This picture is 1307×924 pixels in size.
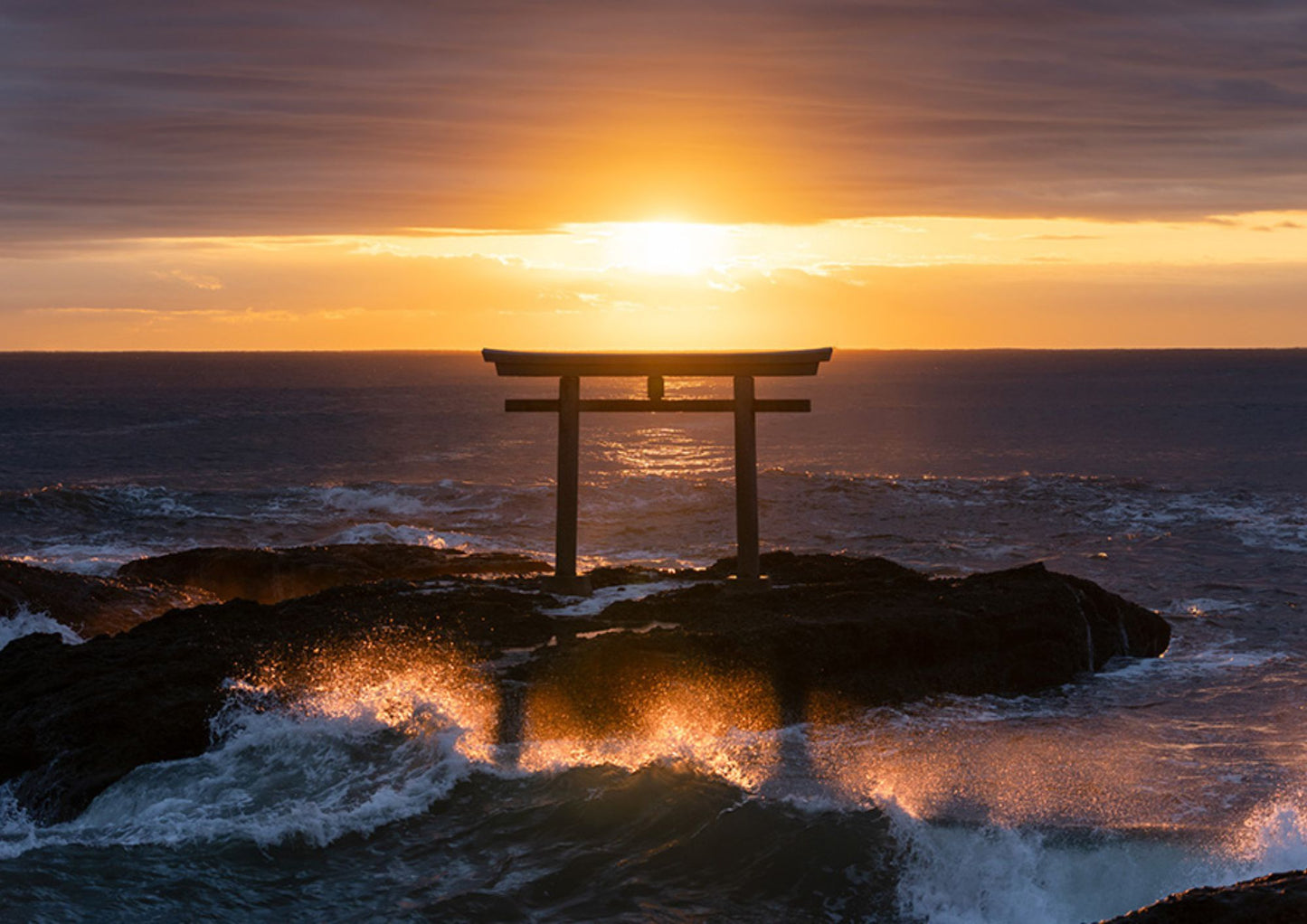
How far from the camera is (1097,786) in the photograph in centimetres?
1081

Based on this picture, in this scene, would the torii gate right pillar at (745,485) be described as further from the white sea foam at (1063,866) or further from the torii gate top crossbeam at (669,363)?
the white sea foam at (1063,866)

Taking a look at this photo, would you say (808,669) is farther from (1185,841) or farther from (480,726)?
(1185,841)

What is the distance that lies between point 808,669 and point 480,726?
327cm

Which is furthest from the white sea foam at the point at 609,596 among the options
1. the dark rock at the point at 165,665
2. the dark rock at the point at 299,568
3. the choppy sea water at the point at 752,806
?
the dark rock at the point at 299,568

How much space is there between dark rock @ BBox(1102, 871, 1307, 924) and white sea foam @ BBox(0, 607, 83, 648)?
1250 centimetres

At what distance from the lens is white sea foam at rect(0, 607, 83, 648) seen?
15.3 m

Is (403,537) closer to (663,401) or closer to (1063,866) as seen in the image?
(663,401)

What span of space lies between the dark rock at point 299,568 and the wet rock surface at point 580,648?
3.54m

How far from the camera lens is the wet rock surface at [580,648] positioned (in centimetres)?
1123

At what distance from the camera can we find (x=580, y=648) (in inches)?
502

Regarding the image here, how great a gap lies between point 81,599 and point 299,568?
3357 millimetres

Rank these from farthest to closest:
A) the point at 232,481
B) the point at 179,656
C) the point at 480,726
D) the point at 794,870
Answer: the point at 232,481
the point at 179,656
the point at 480,726
the point at 794,870

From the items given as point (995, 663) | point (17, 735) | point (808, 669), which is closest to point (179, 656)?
point (17, 735)

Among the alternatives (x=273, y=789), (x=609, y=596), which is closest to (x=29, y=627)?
(x=273, y=789)
